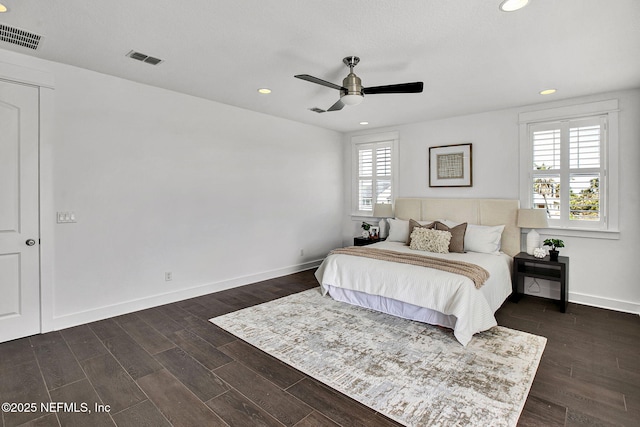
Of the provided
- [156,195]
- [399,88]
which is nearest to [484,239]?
[399,88]

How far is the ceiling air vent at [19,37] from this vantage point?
2587 mm

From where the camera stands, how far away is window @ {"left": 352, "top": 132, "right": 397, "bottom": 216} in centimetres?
600

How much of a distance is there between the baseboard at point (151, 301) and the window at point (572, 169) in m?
4.09

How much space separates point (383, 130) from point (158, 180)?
3982mm

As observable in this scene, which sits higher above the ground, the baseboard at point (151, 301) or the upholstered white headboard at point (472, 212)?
the upholstered white headboard at point (472, 212)

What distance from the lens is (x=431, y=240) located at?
4488 millimetres

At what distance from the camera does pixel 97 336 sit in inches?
124

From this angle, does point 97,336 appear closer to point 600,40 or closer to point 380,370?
point 380,370

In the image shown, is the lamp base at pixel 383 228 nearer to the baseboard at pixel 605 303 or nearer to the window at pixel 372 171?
the window at pixel 372 171

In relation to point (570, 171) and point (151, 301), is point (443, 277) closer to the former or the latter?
point (570, 171)

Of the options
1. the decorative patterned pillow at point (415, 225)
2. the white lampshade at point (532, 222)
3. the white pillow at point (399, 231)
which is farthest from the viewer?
the white pillow at point (399, 231)

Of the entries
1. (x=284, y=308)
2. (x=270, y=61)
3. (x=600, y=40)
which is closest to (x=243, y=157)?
(x=270, y=61)

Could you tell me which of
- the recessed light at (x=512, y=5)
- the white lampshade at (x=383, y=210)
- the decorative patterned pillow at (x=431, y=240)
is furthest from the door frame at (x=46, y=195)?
the white lampshade at (x=383, y=210)

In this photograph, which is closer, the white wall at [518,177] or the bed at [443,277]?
the bed at [443,277]
